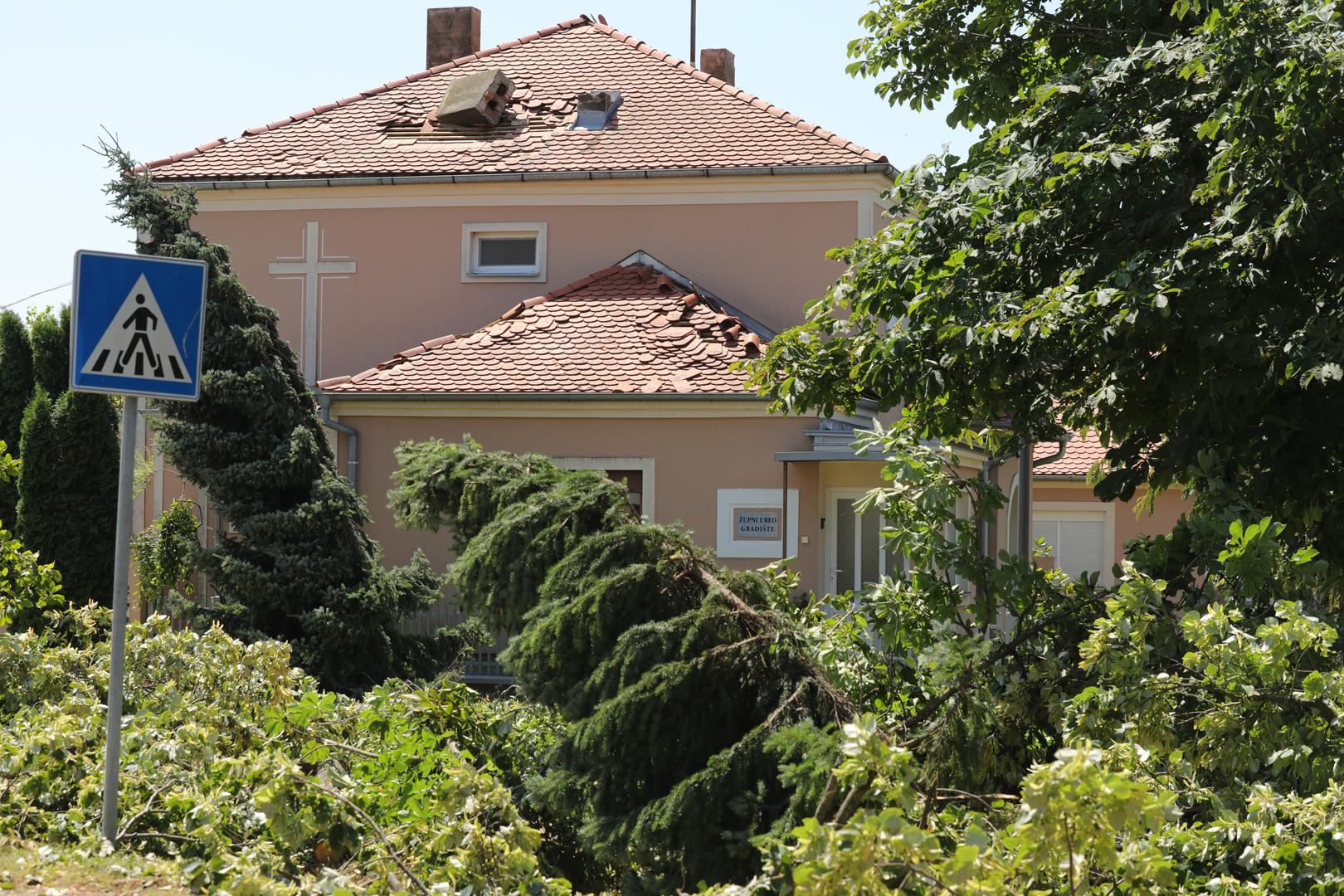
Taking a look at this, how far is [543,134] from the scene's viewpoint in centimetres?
2206

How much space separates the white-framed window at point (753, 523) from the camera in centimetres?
1711

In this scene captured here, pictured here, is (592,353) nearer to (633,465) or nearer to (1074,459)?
(633,465)

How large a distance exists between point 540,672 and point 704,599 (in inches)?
29.8

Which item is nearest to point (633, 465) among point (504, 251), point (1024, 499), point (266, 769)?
point (504, 251)

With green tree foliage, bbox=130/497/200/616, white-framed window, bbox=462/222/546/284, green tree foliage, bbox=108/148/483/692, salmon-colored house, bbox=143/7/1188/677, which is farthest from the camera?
white-framed window, bbox=462/222/546/284

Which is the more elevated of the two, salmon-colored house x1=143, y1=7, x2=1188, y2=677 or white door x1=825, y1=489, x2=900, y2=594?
salmon-colored house x1=143, y1=7, x2=1188, y2=677

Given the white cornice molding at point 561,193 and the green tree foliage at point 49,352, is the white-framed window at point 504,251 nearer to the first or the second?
the white cornice molding at point 561,193

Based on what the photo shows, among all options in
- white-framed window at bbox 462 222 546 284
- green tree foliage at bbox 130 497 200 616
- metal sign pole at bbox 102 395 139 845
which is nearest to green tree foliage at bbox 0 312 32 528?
green tree foliage at bbox 130 497 200 616

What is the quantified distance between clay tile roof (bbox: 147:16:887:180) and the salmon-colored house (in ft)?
0.16

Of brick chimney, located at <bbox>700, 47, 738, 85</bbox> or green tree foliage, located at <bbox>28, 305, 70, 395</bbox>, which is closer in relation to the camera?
green tree foliage, located at <bbox>28, 305, 70, 395</bbox>

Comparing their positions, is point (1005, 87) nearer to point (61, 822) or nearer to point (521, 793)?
point (521, 793)

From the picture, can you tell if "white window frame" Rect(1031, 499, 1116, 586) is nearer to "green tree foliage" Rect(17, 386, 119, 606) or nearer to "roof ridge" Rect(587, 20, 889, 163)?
"roof ridge" Rect(587, 20, 889, 163)

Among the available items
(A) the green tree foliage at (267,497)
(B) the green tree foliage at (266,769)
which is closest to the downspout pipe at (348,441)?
(A) the green tree foliage at (267,497)

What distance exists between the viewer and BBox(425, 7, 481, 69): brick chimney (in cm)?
2645
